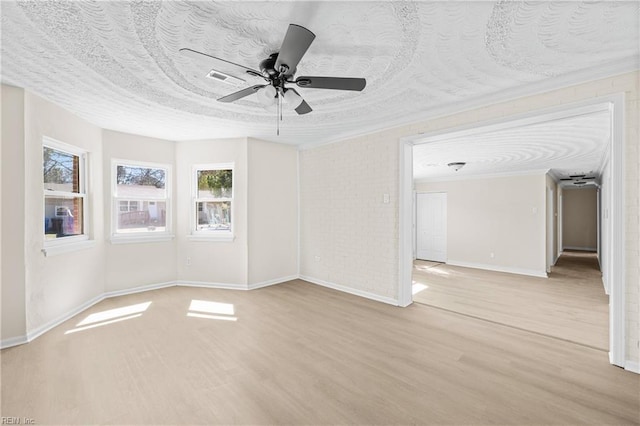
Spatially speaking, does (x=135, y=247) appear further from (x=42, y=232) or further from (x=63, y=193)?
(x=42, y=232)

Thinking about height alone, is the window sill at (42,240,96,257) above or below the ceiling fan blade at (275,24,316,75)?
below

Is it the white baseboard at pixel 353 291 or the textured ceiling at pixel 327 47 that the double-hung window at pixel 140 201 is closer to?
the textured ceiling at pixel 327 47

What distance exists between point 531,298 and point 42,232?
681 centimetres

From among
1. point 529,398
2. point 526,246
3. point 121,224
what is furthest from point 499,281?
point 121,224

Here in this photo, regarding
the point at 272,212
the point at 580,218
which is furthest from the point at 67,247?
the point at 580,218

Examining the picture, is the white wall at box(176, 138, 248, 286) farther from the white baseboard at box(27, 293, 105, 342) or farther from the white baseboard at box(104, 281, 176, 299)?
the white baseboard at box(27, 293, 105, 342)

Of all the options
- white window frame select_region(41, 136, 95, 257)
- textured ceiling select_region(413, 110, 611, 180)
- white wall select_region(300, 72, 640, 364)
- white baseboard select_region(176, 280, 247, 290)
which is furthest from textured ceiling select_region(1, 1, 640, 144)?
white baseboard select_region(176, 280, 247, 290)

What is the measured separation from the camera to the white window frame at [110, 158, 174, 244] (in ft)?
14.6

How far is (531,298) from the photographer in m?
4.47

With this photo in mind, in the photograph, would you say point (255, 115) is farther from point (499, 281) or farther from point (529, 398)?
point (499, 281)

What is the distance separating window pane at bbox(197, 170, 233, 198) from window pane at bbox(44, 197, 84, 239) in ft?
5.60

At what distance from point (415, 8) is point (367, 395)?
2.70m

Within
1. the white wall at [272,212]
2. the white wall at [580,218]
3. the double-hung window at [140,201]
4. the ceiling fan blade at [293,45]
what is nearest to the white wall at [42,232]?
the double-hung window at [140,201]

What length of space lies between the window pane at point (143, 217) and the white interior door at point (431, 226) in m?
6.88
